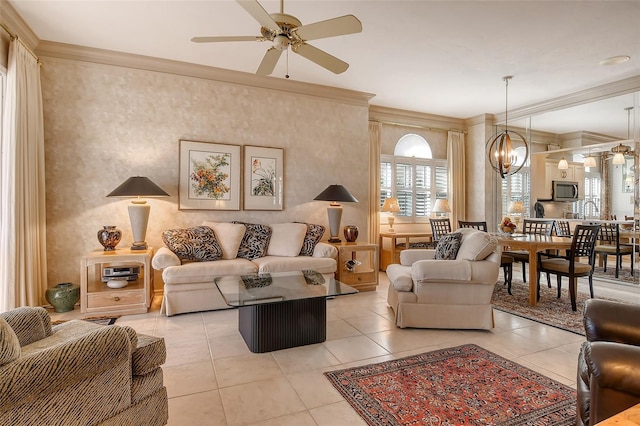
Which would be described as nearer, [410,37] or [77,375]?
[77,375]

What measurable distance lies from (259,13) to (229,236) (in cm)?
277

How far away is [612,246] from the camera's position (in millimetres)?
4934

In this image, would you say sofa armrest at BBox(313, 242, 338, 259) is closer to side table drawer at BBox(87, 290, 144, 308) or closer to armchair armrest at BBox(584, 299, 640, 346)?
side table drawer at BBox(87, 290, 144, 308)

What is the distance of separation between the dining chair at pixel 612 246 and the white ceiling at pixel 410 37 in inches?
61.8

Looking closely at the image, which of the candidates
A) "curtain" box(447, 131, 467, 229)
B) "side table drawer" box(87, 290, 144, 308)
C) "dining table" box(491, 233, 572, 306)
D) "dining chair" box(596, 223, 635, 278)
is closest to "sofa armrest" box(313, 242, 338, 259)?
"dining table" box(491, 233, 572, 306)

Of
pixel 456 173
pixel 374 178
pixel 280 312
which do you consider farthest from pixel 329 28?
pixel 456 173

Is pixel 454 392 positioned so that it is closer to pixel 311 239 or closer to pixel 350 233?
pixel 311 239

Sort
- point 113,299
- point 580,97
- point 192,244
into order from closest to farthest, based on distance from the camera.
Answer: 1. point 113,299
2. point 192,244
3. point 580,97

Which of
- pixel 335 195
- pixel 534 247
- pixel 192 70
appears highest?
pixel 192 70

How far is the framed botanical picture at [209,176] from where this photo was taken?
177 inches

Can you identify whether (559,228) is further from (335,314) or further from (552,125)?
(335,314)

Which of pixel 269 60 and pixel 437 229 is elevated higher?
pixel 269 60

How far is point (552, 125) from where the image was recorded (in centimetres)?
586

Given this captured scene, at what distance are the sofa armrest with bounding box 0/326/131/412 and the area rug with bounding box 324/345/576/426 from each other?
1324 mm
